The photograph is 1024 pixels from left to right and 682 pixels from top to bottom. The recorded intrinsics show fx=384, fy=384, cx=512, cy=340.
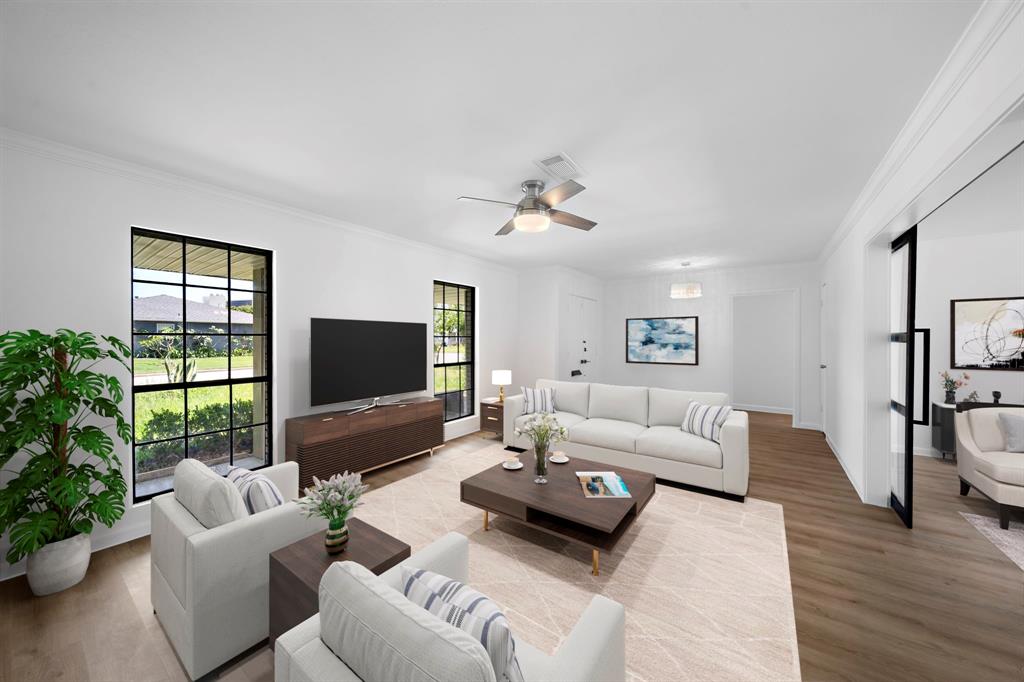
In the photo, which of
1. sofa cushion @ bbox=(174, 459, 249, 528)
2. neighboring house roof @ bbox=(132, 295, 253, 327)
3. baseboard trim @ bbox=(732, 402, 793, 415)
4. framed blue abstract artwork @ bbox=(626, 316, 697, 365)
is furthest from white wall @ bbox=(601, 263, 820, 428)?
sofa cushion @ bbox=(174, 459, 249, 528)

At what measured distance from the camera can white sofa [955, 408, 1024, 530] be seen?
2.78 m

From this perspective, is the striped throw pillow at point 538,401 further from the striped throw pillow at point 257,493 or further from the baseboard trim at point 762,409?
the baseboard trim at point 762,409

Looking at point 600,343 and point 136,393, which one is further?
point 600,343

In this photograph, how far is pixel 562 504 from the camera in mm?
2564

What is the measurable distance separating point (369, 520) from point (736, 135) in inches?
149

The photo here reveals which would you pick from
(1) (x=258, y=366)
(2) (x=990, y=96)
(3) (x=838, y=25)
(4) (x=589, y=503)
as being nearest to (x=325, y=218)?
(1) (x=258, y=366)

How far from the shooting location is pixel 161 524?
6.28 feet

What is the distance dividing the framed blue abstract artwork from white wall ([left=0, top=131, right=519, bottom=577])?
4657 millimetres

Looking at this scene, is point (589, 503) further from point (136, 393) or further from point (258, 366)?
point (136, 393)

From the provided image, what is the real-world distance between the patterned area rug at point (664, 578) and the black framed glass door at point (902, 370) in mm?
915

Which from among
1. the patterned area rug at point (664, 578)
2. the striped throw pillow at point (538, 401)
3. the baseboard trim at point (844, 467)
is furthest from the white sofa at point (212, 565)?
the baseboard trim at point (844, 467)

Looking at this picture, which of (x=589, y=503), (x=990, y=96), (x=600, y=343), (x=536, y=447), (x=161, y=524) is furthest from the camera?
(x=600, y=343)

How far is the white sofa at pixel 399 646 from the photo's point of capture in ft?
2.66

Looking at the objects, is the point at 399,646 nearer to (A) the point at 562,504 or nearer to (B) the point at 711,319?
(A) the point at 562,504
